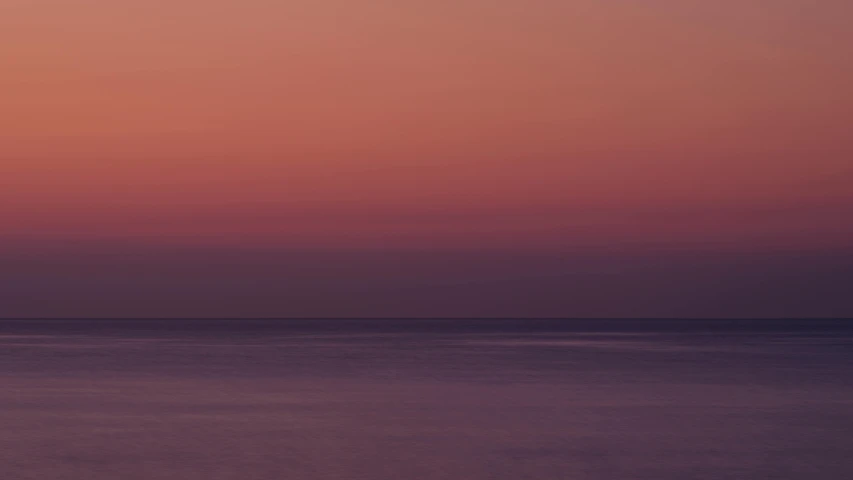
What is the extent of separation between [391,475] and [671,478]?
570 centimetres

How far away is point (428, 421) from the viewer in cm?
3416

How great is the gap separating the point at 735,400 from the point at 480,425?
42.3 ft

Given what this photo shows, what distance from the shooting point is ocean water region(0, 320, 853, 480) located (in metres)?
25.3

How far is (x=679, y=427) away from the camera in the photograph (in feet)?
107

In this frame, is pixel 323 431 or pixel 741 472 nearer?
pixel 741 472

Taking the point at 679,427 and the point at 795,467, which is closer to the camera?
the point at 795,467

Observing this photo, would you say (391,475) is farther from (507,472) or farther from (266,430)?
(266,430)

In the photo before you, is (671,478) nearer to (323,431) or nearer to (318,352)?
(323,431)

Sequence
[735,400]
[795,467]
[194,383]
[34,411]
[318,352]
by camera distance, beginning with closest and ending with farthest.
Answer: [795,467] < [34,411] < [735,400] < [194,383] < [318,352]

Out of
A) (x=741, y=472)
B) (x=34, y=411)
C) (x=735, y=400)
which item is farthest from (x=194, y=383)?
(x=741, y=472)

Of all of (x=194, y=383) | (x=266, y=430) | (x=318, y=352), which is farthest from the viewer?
(x=318, y=352)

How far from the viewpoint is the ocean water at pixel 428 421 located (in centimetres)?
2527

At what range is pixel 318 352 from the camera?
Result: 267 ft

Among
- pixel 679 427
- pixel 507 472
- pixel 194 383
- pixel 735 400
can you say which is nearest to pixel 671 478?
pixel 507 472
